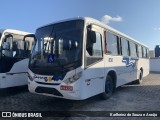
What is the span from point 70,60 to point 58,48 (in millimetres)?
656

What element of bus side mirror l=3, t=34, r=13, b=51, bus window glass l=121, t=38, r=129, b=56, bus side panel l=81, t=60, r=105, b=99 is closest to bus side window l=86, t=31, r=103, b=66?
bus side panel l=81, t=60, r=105, b=99

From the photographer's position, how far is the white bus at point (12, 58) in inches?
357

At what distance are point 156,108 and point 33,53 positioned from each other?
15.8ft

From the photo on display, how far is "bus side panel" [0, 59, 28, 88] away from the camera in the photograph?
912 cm

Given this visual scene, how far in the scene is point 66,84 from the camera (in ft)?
21.4

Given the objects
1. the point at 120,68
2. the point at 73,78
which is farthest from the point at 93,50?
the point at 120,68

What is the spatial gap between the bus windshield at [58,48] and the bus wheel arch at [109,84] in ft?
8.20

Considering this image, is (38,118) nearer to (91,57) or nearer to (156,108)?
(91,57)

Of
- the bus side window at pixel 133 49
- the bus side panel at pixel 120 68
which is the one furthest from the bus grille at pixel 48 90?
the bus side window at pixel 133 49

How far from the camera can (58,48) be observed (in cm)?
696

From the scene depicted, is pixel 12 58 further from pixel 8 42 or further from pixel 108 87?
pixel 108 87

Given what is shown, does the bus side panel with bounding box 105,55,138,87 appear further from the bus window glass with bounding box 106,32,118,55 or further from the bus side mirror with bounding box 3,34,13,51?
the bus side mirror with bounding box 3,34,13,51

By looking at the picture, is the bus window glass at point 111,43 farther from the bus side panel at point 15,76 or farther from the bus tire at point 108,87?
the bus side panel at point 15,76

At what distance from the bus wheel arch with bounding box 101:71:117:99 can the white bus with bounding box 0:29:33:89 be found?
397cm
